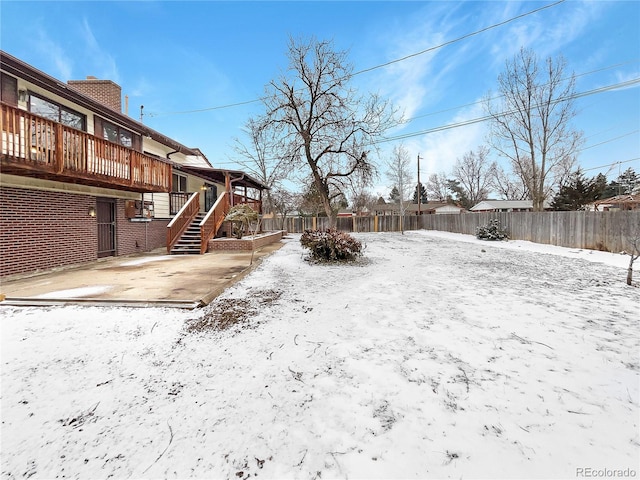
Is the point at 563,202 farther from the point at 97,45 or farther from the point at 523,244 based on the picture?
the point at 97,45

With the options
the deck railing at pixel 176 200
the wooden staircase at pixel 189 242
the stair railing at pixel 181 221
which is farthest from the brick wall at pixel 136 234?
the wooden staircase at pixel 189 242

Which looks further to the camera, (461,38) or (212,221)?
(461,38)

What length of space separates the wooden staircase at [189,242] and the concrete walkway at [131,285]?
2000 mm

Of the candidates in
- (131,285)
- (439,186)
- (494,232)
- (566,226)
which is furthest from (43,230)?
(439,186)

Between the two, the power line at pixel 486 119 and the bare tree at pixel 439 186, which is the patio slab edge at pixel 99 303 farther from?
the bare tree at pixel 439 186

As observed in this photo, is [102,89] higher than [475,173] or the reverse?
the reverse

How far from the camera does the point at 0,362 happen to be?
2.62 metres

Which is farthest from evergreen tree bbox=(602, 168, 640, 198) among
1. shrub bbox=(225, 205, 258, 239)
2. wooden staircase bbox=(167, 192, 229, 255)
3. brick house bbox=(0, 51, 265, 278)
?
brick house bbox=(0, 51, 265, 278)

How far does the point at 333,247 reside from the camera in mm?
7898

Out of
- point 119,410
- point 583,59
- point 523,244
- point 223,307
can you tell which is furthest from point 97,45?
point 583,59

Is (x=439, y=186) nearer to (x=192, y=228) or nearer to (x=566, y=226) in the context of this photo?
(x=566, y=226)

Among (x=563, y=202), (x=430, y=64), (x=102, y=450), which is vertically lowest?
(x=102, y=450)

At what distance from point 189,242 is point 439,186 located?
5372cm

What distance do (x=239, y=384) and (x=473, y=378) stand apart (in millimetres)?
1970
